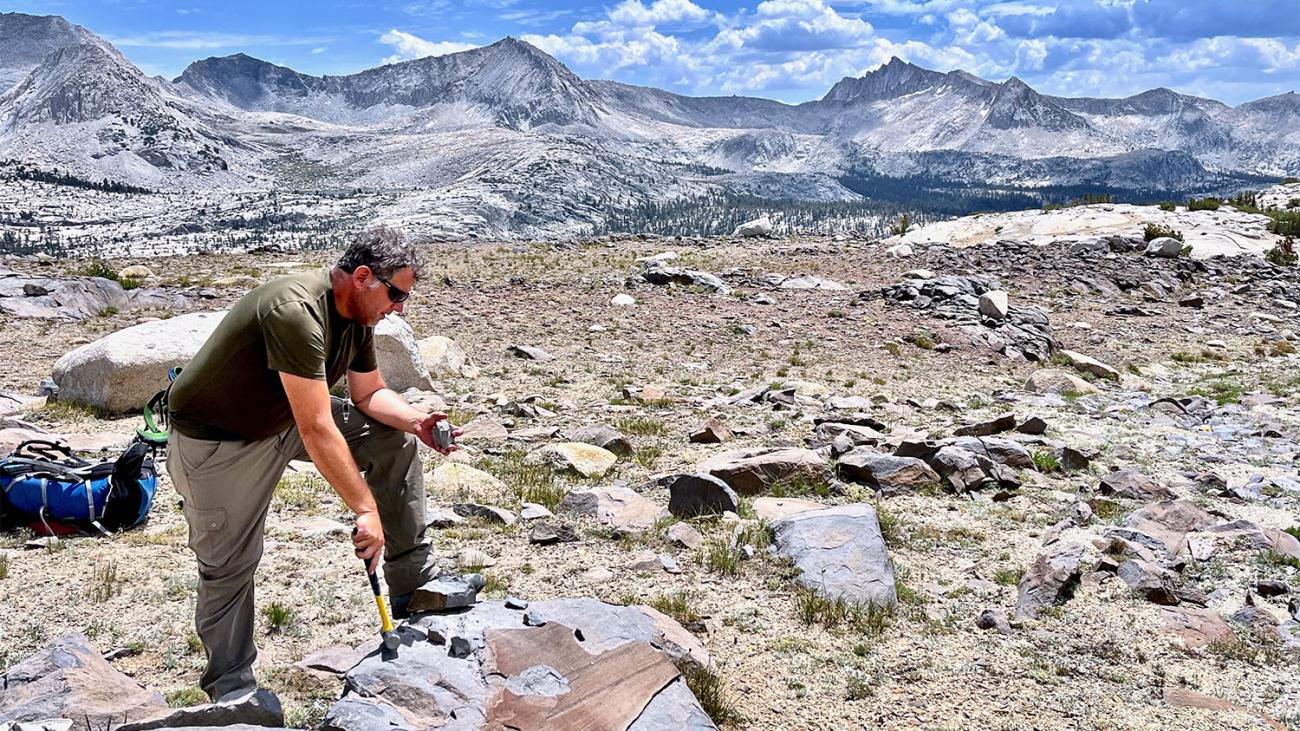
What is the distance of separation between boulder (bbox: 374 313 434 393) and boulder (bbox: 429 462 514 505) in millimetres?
4285

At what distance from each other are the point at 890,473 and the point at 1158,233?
106 ft

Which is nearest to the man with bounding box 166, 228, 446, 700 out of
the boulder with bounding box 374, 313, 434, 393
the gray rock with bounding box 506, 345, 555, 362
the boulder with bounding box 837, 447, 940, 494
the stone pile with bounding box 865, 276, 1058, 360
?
the boulder with bounding box 837, 447, 940, 494

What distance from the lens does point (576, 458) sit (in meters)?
10.3

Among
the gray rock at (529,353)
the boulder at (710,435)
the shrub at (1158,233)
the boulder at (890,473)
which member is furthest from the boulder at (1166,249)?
the boulder at (890,473)

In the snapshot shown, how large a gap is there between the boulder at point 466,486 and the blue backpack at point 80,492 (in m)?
2.61

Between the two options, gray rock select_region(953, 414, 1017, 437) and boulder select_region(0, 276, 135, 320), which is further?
boulder select_region(0, 276, 135, 320)

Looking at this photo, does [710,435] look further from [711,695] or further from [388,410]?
[388,410]

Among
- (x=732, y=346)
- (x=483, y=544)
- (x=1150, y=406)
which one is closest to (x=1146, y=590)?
(x=483, y=544)

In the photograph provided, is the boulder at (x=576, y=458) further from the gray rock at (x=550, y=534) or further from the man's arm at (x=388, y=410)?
the man's arm at (x=388, y=410)

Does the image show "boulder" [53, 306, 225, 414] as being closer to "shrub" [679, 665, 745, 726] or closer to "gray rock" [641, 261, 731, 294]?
"shrub" [679, 665, 745, 726]

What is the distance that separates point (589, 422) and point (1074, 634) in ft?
24.4

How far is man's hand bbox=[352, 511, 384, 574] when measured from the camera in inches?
174

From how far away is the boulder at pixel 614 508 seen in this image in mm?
8398

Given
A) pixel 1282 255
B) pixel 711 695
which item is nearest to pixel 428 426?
pixel 711 695
